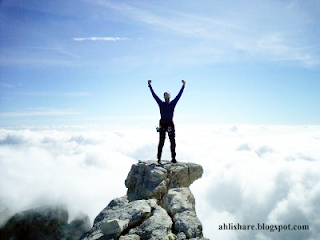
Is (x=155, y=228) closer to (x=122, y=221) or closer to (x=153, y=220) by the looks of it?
(x=153, y=220)

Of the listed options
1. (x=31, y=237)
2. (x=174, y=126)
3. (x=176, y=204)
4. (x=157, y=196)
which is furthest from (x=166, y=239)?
(x=31, y=237)

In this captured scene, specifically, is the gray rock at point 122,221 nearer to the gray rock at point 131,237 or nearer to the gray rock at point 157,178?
the gray rock at point 131,237

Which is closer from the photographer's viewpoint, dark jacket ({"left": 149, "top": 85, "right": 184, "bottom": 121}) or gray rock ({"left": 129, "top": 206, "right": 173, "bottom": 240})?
gray rock ({"left": 129, "top": 206, "right": 173, "bottom": 240})

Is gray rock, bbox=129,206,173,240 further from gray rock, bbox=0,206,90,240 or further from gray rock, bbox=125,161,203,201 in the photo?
gray rock, bbox=0,206,90,240

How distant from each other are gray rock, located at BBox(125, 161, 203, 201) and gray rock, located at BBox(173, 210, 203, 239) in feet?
20.0

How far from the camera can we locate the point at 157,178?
16844 millimetres

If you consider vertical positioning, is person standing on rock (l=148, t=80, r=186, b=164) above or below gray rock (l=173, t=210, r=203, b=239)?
above

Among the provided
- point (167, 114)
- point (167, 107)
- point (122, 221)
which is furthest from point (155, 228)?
point (167, 107)

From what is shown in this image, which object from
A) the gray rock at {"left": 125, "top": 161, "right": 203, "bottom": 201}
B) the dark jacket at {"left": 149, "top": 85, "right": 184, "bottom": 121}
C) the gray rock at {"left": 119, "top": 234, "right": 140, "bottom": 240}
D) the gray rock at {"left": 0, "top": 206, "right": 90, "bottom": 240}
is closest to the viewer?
the gray rock at {"left": 119, "top": 234, "right": 140, "bottom": 240}

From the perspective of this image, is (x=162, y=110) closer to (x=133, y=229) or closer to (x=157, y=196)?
(x=157, y=196)

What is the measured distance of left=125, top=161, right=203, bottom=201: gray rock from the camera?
54.5 ft

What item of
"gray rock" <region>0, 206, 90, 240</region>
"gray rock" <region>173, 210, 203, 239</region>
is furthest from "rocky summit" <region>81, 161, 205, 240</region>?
"gray rock" <region>0, 206, 90, 240</region>

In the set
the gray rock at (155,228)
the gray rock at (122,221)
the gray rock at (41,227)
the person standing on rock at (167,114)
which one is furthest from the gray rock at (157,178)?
the gray rock at (41,227)

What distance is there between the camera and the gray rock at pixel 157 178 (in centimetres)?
1661
